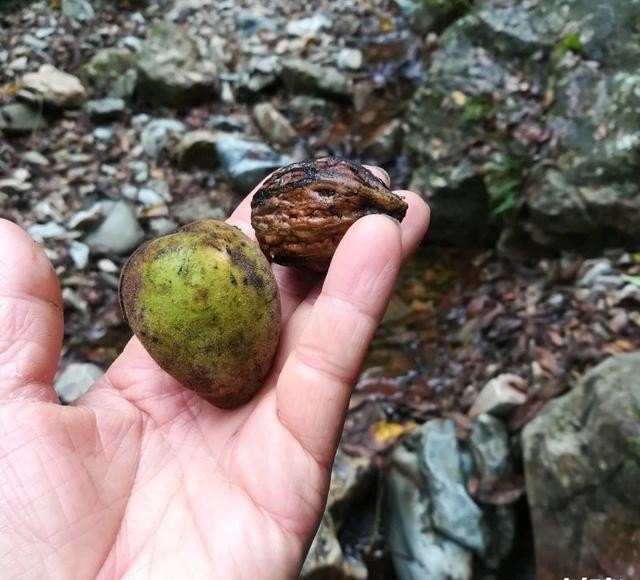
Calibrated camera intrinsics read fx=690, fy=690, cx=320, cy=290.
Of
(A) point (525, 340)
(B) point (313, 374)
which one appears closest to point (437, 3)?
(A) point (525, 340)

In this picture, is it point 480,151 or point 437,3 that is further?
point 437,3

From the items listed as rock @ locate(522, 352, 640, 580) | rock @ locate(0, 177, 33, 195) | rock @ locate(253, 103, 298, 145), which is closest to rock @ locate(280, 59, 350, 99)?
rock @ locate(253, 103, 298, 145)

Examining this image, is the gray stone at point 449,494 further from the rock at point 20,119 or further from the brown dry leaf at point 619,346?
the rock at point 20,119

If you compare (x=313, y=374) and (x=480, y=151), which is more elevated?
(x=313, y=374)

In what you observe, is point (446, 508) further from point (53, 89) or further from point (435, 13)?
point (435, 13)

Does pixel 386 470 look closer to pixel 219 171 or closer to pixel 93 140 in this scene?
pixel 219 171

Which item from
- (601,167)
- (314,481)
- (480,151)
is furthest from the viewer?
(480,151)

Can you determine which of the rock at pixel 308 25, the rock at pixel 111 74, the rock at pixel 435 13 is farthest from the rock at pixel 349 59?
the rock at pixel 111 74
